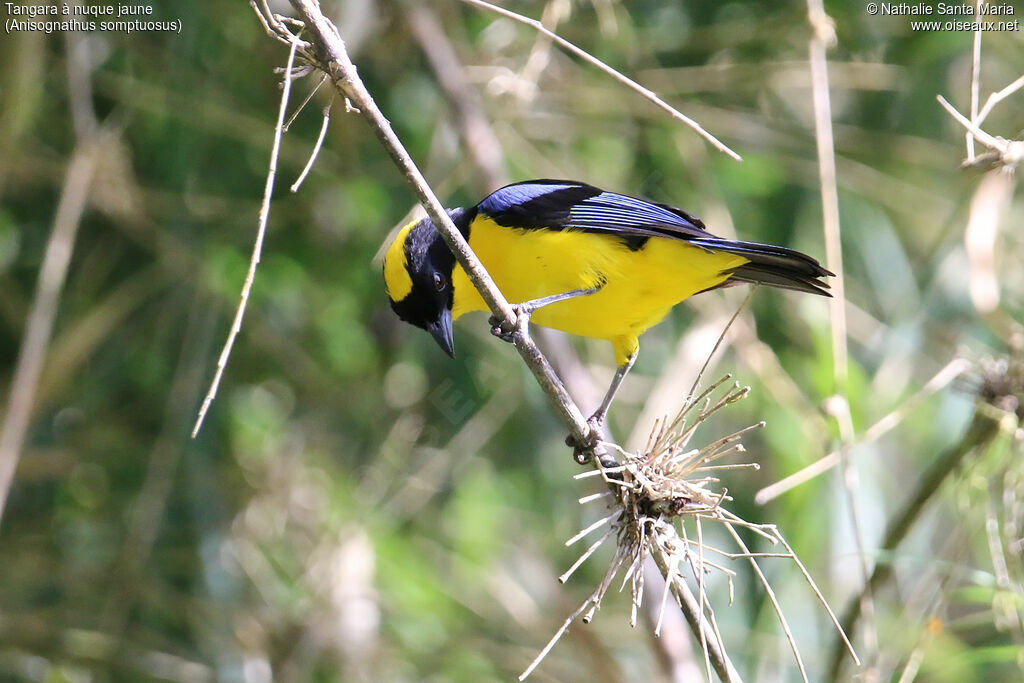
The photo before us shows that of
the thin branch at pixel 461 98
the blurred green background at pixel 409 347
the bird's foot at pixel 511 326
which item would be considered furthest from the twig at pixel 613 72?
the thin branch at pixel 461 98

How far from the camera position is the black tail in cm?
258

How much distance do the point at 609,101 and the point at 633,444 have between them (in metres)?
1.67

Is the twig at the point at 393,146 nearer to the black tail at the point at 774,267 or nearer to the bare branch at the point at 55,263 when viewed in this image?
the black tail at the point at 774,267

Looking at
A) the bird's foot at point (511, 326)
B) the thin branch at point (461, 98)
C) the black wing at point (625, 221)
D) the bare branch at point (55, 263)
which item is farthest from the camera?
the thin branch at point (461, 98)

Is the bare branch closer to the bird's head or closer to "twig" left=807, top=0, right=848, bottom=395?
the bird's head

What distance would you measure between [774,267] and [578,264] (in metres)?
0.55

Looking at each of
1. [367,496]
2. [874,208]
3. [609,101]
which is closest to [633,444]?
[367,496]

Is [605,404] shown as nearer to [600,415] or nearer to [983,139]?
[600,415]

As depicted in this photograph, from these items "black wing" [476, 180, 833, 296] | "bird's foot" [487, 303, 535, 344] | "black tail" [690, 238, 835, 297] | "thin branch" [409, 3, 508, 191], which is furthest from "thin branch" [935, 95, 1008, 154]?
→ "thin branch" [409, 3, 508, 191]

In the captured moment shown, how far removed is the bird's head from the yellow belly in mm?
164

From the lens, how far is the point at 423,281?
2.96m

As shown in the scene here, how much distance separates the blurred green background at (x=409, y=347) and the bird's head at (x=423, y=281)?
0.81 m

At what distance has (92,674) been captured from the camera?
3906 millimetres

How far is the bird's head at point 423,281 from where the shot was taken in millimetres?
2971
